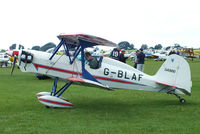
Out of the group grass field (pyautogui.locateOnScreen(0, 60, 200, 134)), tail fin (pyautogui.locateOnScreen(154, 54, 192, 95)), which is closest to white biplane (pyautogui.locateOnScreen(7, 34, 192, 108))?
tail fin (pyautogui.locateOnScreen(154, 54, 192, 95))

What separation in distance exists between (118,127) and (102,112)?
60.8 inches

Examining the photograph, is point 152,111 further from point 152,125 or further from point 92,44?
point 92,44

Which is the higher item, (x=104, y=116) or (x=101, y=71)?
(x=101, y=71)

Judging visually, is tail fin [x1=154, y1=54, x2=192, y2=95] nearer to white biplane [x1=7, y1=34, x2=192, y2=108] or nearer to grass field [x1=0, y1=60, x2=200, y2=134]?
white biplane [x1=7, y1=34, x2=192, y2=108]

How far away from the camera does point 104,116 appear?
6082 millimetres

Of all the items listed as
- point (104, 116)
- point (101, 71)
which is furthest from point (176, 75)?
point (104, 116)

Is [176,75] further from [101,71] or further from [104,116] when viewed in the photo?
[104,116]

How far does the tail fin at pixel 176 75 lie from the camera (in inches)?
296

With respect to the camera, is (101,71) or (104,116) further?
(101,71)

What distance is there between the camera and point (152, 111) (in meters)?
6.68

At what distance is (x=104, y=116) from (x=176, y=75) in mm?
2960

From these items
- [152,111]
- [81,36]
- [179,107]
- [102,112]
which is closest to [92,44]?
[81,36]

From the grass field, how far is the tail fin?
25.1 inches

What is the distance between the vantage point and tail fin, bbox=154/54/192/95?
7508mm
